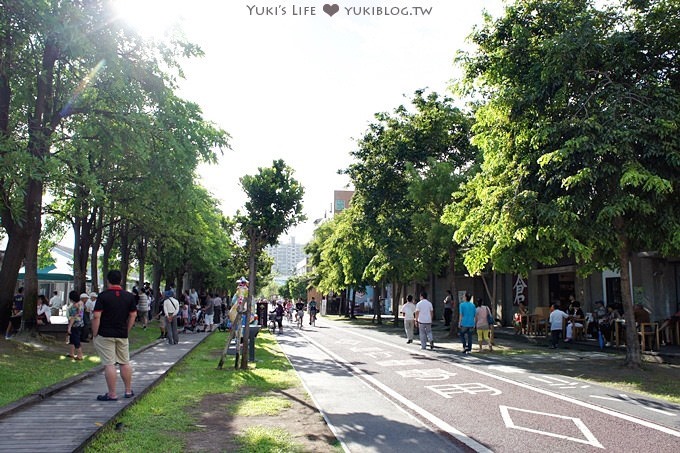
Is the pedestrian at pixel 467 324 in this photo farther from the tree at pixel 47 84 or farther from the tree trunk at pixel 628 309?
the tree at pixel 47 84

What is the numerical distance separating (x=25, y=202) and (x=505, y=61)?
42.6ft

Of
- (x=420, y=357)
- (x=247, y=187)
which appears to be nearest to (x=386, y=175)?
(x=247, y=187)

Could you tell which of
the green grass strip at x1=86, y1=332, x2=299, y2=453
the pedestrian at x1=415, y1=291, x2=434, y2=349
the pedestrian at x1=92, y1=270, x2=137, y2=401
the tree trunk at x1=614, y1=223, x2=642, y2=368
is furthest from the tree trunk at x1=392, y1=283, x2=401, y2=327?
the pedestrian at x1=92, y1=270, x2=137, y2=401

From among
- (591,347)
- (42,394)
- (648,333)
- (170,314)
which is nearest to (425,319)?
(591,347)

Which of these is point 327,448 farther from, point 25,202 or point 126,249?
point 126,249

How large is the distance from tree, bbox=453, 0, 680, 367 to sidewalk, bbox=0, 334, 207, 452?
866 centimetres

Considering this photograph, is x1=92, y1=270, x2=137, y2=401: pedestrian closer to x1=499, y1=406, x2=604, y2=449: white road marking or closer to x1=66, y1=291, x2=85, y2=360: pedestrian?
x1=66, y1=291, x2=85, y2=360: pedestrian

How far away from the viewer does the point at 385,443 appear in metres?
6.37

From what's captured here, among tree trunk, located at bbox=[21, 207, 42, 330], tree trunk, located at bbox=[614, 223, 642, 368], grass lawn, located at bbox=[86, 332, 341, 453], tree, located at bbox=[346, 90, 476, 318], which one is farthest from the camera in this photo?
tree, located at bbox=[346, 90, 476, 318]

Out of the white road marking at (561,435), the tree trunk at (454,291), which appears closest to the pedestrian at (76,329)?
the white road marking at (561,435)

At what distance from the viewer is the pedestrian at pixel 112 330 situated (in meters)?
8.02

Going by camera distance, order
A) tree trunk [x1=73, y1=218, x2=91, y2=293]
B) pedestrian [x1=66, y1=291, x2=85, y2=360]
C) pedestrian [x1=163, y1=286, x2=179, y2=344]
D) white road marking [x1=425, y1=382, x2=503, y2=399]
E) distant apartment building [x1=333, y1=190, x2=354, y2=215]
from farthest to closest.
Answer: distant apartment building [x1=333, y1=190, x2=354, y2=215], tree trunk [x1=73, y1=218, x2=91, y2=293], pedestrian [x1=163, y1=286, x2=179, y2=344], pedestrian [x1=66, y1=291, x2=85, y2=360], white road marking [x1=425, y1=382, x2=503, y2=399]

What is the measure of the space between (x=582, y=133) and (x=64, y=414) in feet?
34.6

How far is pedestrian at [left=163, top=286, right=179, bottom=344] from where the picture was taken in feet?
58.7
